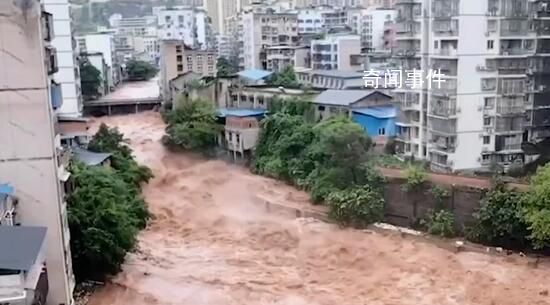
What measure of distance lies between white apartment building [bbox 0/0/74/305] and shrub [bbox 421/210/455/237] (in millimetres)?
6591

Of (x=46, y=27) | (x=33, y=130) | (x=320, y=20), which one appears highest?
(x=320, y=20)

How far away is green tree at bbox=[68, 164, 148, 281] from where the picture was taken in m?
8.39

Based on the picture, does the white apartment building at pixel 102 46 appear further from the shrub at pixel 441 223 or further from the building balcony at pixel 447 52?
the shrub at pixel 441 223

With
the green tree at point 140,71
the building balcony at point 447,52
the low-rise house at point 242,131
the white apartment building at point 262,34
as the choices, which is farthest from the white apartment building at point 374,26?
the building balcony at point 447,52

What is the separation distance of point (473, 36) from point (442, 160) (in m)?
2.42

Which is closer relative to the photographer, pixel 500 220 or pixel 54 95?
pixel 54 95

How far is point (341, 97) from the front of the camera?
1571 centimetres

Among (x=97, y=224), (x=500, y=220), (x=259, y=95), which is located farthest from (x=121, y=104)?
(x=500, y=220)

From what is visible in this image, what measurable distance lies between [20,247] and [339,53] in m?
17.4

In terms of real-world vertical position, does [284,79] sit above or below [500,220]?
above

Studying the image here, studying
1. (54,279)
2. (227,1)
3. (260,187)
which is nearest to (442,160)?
(260,187)

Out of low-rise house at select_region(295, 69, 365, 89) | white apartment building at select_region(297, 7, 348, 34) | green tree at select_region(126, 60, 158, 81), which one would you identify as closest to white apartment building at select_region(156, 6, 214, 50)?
green tree at select_region(126, 60, 158, 81)

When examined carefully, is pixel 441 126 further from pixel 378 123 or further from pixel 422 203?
pixel 378 123

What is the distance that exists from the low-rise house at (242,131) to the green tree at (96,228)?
23.7ft
